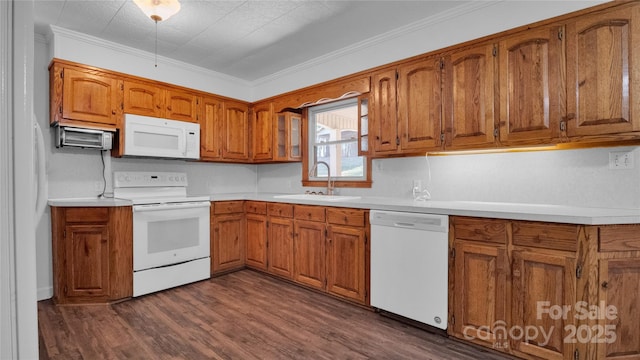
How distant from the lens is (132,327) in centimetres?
237

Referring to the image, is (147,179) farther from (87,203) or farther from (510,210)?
(510,210)

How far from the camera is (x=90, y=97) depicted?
119 inches

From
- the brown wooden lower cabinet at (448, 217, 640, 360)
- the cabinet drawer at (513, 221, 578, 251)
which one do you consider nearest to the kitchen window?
the brown wooden lower cabinet at (448, 217, 640, 360)

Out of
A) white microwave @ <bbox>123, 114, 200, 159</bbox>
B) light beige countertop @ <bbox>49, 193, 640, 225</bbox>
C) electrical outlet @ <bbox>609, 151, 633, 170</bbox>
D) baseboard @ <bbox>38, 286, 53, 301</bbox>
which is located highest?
white microwave @ <bbox>123, 114, 200, 159</bbox>

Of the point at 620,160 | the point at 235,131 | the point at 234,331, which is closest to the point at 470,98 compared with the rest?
the point at 620,160

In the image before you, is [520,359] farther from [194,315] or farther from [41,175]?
[41,175]

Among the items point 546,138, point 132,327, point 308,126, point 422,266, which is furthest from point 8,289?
point 308,126

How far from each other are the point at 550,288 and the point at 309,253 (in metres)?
1.91

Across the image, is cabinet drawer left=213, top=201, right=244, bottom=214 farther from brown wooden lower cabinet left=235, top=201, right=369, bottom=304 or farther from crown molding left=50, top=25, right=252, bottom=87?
crown molding left=50, top=25, right=252, bottom=87

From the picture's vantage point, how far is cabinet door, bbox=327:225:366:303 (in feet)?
8.82

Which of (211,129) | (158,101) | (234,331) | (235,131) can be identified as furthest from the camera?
(235,131)

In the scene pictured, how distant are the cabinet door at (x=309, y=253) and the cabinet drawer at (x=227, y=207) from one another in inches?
37.2

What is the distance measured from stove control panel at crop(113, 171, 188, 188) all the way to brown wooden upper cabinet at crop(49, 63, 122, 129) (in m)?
0.54

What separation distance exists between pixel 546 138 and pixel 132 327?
10.6 ft
